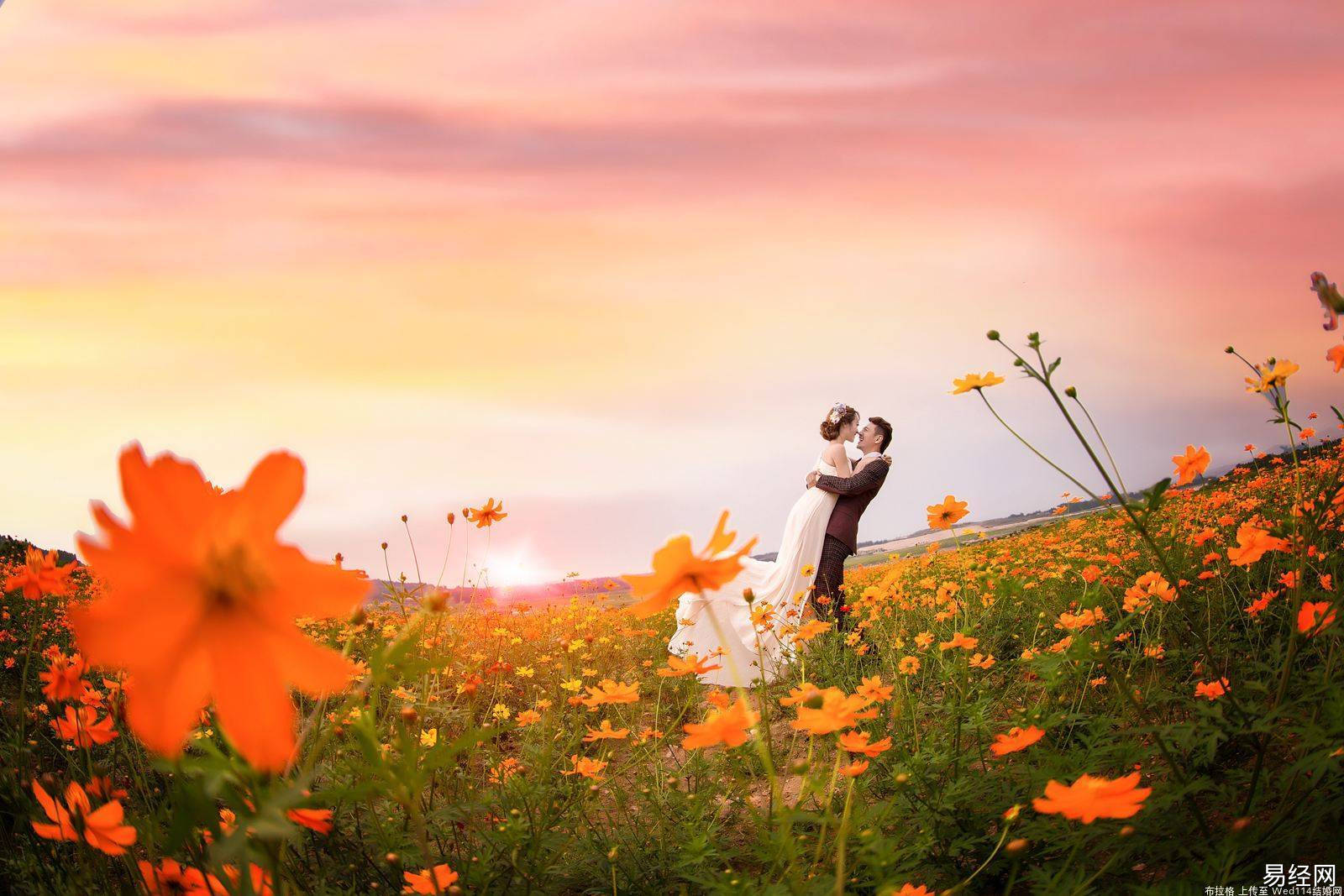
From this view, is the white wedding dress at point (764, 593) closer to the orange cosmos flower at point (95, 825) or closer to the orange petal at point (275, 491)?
the orange cosmos flower at point (95, 825)

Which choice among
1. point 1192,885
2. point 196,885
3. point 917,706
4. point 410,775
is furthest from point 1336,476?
point 196,885

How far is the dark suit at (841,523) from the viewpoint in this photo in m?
5.80

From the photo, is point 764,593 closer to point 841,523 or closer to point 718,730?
point 841,523

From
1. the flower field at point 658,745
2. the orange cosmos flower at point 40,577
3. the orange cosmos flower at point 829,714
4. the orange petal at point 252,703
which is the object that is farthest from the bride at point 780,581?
the orange petal at point 252,703

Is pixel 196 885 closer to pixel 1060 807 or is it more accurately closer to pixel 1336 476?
pixel 1060 807

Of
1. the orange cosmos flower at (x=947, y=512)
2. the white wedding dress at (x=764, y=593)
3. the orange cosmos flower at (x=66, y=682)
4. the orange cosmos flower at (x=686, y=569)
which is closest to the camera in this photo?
the orange cosmos flower at (x=686, y=569)

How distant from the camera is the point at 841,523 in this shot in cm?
582

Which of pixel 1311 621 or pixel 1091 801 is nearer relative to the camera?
pixel 1091 801

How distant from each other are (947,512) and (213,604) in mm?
2767

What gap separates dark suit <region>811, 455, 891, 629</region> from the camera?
580 centimetres

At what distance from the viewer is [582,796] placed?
6.43ft

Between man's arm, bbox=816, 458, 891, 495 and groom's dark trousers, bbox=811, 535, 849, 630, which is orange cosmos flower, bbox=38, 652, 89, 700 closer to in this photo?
groom's dark trousers, bbox=811, 535, 849, 630

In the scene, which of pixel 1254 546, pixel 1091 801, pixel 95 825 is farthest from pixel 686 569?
pixel 1254 546

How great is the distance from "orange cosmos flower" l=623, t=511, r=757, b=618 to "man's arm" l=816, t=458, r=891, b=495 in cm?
501
